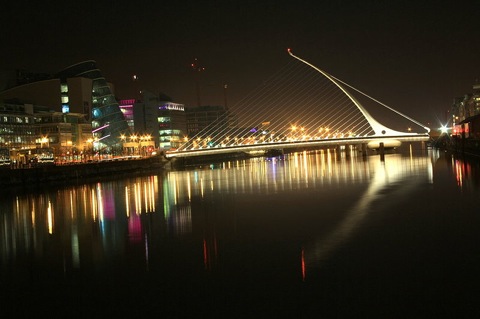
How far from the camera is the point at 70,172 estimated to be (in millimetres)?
39469

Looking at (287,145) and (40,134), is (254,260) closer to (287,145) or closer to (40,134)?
(287,145)

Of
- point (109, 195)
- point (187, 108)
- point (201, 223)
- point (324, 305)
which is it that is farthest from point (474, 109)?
point (324, 305)

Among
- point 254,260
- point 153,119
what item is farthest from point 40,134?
point 254,260

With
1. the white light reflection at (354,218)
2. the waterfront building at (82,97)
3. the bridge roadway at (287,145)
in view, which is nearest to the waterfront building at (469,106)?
the bridge roadway at (287,145)

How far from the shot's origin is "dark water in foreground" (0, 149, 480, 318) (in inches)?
290

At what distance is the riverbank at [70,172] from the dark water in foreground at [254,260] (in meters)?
15.6

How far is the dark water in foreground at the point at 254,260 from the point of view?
24.1 feet

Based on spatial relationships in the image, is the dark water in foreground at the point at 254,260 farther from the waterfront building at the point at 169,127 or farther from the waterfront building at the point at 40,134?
the waterfront building at the point at 169,127

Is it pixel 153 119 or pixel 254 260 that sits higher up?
pixel 153 119

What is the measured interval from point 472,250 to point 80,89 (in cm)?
6009

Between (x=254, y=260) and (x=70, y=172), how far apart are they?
32097 mm

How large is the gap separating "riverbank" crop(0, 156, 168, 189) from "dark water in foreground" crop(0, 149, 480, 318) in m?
15.6

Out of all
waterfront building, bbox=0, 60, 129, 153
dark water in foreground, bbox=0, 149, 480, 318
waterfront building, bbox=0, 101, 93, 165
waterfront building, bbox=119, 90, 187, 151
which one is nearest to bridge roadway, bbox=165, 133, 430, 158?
waterfront building, bbox=0, 101, 93, 165

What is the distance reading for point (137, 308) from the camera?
7.44m
